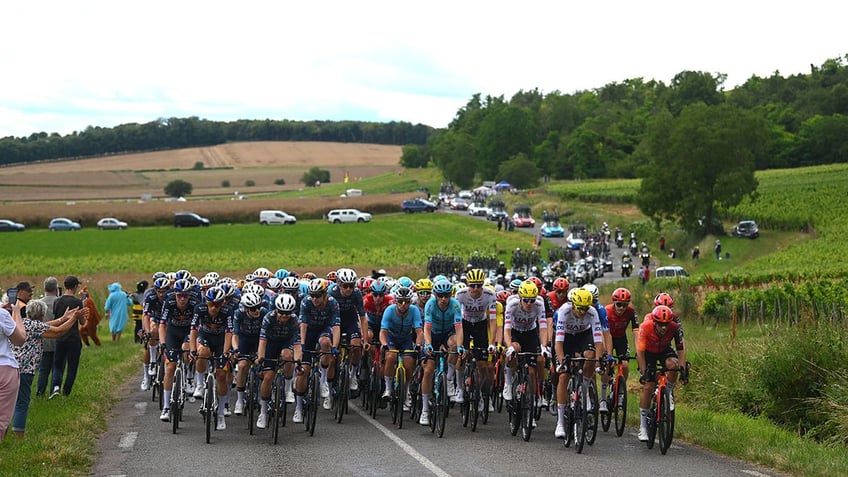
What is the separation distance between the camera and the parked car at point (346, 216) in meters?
99.5

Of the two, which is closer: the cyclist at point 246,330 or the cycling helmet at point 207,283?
the cyclist at point 246,330

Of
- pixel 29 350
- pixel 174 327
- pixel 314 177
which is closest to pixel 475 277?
pixel 174 327

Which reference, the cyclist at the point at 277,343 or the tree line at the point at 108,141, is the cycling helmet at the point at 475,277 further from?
the tree line at the point at 108,141

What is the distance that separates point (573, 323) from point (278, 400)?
153 inches

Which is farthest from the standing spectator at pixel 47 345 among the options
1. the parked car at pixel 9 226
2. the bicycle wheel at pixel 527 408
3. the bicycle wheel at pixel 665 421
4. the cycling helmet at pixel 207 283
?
the parked car at pixel 9 226

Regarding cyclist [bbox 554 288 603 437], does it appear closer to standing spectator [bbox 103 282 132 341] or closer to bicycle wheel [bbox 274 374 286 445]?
bicycle wheel [bbox 274 374 286 445]

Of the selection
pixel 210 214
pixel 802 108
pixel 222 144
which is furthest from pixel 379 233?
pixel 222 144

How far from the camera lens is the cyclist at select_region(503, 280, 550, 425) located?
14727 mm

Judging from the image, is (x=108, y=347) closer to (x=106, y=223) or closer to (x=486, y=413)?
(x=486, y=413)

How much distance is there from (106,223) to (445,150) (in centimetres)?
7406

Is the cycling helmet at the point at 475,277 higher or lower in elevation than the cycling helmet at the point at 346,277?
higher

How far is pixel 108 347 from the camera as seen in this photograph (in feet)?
96.7

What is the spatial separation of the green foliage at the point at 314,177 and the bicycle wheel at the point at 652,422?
152m

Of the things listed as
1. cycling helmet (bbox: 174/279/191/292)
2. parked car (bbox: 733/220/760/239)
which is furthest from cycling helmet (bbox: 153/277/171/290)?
parked car (bbox: 733/220/760/239)
